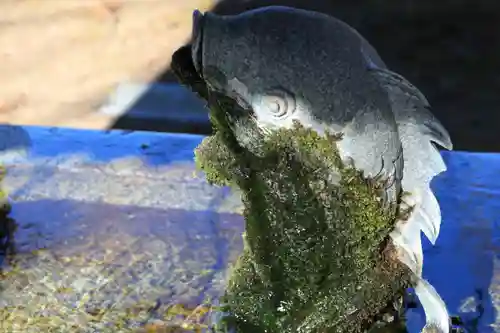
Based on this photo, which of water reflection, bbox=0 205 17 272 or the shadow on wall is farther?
the shadow on wall

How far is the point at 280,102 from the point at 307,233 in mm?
221

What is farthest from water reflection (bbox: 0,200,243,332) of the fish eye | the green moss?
the fish eye

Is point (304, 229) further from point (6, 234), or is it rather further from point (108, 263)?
point (6, 234)

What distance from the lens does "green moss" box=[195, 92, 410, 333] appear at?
1068 mm

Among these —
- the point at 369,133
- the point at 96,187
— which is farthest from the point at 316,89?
the point at 96,187

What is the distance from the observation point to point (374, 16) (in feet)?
10.8

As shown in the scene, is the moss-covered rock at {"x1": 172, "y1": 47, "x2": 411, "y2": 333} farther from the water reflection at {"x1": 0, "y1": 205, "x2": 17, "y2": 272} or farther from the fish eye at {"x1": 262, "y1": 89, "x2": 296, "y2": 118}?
the water reflection at {"x1": 0, "y1": 205, "x2": 17, "y2": 272}

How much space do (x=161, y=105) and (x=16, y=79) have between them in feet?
1.98

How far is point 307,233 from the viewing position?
1138 mm

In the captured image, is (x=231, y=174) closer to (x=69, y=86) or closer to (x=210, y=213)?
(x=210, y=213)

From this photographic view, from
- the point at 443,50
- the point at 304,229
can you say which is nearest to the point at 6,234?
the point at 304,229

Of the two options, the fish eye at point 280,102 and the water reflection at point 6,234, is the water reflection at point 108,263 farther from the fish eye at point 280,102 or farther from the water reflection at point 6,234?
the fish eye at point 280,102

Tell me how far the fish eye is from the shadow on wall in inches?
63.5

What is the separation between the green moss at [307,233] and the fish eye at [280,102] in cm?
3
